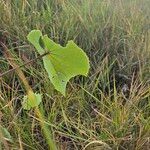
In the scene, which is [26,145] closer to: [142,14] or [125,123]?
[125,123]

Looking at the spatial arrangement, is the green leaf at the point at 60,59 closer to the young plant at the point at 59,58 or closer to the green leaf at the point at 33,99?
the young plant at the point at 59,58

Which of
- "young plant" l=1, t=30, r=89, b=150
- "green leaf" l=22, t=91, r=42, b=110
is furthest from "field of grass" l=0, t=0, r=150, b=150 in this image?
"young plant" l=1, t=30, r=89, b=150

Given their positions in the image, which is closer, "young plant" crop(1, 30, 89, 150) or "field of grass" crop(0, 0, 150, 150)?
"young plant" crop(1, 30, 89, 150)

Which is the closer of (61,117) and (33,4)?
(61,117)

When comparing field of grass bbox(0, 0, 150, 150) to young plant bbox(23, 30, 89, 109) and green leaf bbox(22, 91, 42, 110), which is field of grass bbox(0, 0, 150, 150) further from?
young plant bbox(23, 30, 89, 109)

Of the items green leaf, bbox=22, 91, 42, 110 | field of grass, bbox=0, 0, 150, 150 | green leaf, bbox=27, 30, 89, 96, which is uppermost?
green leaf, bbox=27, 30, 89, 96

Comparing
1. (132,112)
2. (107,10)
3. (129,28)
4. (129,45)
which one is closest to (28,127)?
(132,112)

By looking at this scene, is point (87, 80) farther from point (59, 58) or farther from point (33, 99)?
point (59, 58)

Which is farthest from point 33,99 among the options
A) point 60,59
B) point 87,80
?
point 87,80
